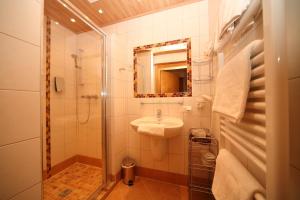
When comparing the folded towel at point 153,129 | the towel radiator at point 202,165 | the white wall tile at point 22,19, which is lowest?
the towel radiator at point 202,165

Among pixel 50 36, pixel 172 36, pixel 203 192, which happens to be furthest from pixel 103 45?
pixel 203 192

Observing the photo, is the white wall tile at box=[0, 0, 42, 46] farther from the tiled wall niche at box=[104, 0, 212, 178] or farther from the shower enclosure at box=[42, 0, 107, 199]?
the tiled wall niche at box=[104, 0, 212, 178]

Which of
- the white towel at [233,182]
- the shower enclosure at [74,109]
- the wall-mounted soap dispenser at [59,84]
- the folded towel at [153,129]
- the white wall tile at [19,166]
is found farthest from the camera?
the wall-mounted soap dispenser at [59,84]

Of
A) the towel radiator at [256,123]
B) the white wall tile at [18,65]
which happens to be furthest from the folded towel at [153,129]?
the white wall tile at [18,65]

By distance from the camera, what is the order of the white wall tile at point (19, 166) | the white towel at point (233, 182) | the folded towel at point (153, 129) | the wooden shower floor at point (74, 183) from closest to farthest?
the white towel at point (233, 182) < the white wall tile at point (19, 166) < the folded towel at point (153, 129) < the wooden shower floor at point (74, 183)

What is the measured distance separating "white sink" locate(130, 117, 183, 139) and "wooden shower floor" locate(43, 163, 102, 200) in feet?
2.84

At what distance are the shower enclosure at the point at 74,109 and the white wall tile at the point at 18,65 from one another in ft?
2.83

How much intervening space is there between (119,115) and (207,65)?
1.27 meters

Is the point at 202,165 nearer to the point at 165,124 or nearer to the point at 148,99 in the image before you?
the point at 165,124

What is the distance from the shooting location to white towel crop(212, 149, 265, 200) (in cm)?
48

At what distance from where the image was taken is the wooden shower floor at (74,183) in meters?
1.37

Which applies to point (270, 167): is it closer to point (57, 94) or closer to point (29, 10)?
point (29, 10)

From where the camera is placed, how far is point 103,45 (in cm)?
164

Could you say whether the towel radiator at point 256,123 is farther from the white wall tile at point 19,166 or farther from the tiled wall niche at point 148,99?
the white wall tile at point 19,166
